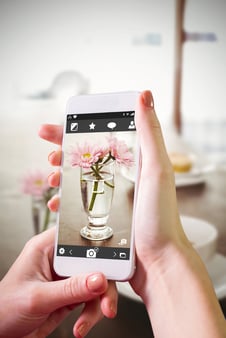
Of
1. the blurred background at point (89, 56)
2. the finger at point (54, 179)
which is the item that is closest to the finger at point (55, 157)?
the finger at point (54, 179)

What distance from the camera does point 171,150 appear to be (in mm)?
1185

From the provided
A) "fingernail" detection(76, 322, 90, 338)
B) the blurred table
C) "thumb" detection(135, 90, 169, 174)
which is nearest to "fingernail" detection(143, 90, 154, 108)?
"thumb" detection(135, 90, 169, 174)

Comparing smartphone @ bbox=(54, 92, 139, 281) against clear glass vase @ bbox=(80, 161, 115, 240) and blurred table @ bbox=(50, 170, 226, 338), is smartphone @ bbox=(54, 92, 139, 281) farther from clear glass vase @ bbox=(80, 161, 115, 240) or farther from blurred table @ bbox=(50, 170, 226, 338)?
blurred table @ bbox=(50, 170, 226, 338)

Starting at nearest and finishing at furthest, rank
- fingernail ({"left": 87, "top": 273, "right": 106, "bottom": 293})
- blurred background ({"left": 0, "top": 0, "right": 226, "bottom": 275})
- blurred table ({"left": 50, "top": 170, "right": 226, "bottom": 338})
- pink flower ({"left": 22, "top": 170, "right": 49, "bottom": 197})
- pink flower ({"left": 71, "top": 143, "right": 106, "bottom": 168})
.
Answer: fingernail ({"left": 87, "top": 273, "right": 106, "bottom": 293})
pink flower ({"left": 71, "top": 143, "right": 106, "bottom": 168})
blurred table ({"left": 50, "top": 170, "right": 226, "bottom": 338})
pink flower ({"left": 22, "top": 170, "right": 49, "bottom": 197})
blurred background ({"left": 0, "top": 0, "right": 226, "bottom": 275})

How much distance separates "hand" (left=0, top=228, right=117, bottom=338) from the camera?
→ 1.74ft

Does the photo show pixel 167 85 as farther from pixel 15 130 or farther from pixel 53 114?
pixel 15 130

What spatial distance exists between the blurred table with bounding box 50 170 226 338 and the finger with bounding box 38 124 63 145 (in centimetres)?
35

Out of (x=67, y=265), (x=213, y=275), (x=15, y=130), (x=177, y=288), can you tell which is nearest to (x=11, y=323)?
(x=67, y=265)

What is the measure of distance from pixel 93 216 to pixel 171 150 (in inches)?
24.0

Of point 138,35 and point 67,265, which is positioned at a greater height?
point 138,35

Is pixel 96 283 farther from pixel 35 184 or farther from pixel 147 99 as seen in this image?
pixel 35 184

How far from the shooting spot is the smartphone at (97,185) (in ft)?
1.92

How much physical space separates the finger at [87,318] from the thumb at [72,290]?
0.17ft

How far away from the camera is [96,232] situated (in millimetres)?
609
